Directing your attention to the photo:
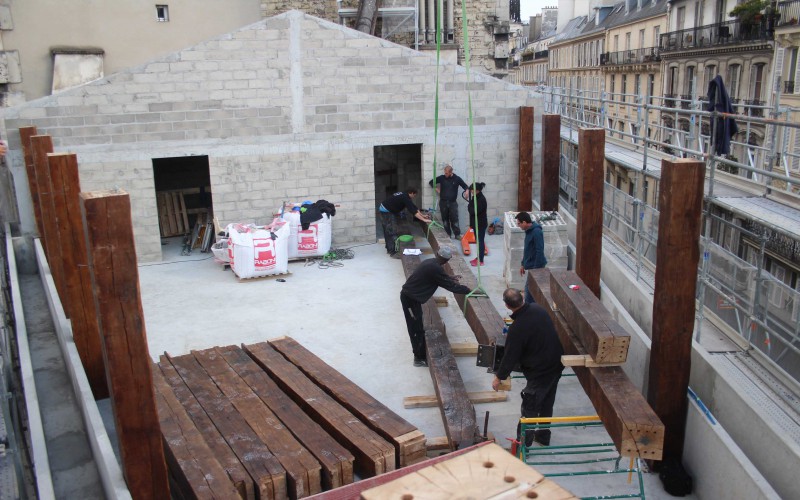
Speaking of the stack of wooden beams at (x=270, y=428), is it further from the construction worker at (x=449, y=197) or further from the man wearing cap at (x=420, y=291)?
the construction worker at (x=449, y=197)

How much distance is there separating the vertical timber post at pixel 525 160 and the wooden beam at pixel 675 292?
8460 millimetres

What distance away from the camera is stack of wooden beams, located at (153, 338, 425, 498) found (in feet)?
19.2

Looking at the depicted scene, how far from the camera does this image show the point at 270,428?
21.6 ft

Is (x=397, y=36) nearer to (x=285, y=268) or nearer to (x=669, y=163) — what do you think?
(x=285, y=268)

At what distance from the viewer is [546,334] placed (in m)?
6.53

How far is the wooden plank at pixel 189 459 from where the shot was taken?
557 centimetres

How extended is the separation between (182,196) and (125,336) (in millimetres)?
11811

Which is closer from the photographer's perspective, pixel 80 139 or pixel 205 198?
pixel 80 139

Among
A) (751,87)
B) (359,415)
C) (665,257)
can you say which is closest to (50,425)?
(359,415)

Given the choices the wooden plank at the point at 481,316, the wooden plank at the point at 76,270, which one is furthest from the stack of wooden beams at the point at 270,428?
the wooden plank at the point at 481,316

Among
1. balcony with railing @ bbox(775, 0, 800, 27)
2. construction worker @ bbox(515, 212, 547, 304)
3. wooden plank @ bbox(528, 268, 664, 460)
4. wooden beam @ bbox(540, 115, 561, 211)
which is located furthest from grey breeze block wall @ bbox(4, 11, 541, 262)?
balcony with railing @ bbox(775, 0, 800, 27)

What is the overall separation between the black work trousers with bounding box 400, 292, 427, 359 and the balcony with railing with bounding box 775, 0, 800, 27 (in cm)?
2004

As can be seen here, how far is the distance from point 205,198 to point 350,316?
7.52 metres

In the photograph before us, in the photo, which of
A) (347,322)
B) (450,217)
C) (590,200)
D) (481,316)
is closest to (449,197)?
(450,217)
